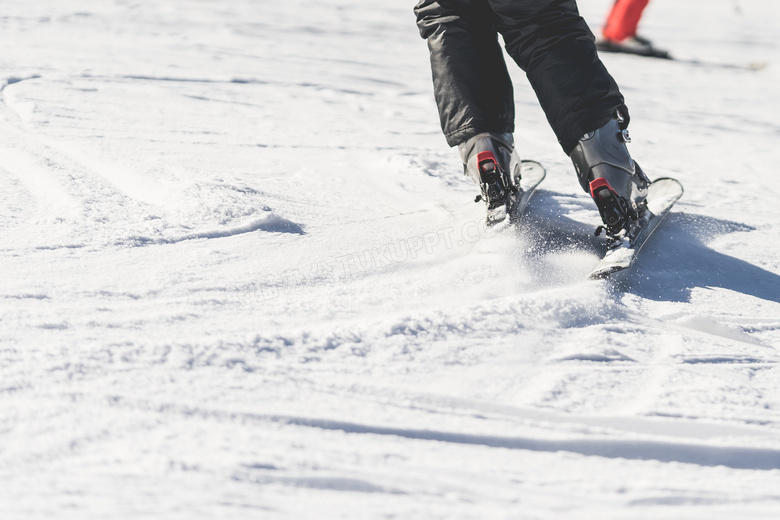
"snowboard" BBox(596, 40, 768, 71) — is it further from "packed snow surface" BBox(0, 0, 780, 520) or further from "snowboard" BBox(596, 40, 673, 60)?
"packed snow surface" BBox(0, 0, 780, 520)

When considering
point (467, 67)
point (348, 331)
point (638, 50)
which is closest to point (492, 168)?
point (467, 67)

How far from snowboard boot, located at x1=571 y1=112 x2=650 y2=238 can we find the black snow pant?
0.03 meters

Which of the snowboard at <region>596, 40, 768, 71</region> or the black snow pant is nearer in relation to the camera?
the black snow pant

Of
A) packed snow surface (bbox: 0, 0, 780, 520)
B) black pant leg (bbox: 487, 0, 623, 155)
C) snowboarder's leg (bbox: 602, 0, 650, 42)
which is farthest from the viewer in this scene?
snowboarder's leg (bbox: 602, 0, 650, 42)

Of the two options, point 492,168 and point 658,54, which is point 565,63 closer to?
point 492,168

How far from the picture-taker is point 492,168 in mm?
1750

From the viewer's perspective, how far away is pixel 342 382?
1115mm

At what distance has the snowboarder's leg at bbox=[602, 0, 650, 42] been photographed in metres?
5.02

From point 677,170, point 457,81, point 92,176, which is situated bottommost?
point 92,176

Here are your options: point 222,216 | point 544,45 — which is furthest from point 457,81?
point 222,216

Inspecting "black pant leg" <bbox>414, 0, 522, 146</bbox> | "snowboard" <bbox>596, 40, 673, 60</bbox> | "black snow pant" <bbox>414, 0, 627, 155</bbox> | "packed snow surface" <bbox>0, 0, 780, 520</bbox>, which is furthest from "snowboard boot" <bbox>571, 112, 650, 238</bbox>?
"snowboard" <bbox>596, 40, 673, 60</bbox>

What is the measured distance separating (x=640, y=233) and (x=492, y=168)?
405 millimetres

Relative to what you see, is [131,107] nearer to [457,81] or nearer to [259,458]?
Answer: [457,81]

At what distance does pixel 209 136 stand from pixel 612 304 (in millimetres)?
1582
